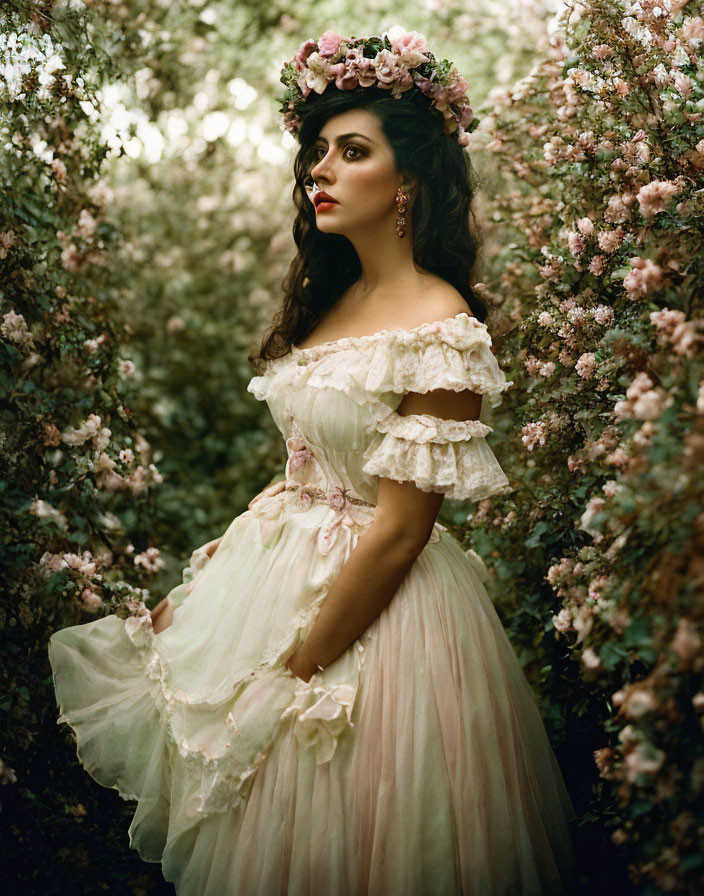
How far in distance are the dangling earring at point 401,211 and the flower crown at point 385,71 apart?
0.23m

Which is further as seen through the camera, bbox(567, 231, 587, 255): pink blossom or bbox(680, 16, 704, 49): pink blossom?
bbox(567, 231, 587, 255): pink blossom

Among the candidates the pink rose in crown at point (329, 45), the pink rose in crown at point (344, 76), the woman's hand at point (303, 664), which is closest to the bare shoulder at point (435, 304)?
the pink rose in crown at point (344, 76)

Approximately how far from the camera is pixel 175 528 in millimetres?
4102

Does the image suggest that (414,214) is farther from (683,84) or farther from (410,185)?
(683,84)

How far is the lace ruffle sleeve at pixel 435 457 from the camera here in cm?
162

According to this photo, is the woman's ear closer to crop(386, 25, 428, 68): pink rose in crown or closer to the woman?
the woman

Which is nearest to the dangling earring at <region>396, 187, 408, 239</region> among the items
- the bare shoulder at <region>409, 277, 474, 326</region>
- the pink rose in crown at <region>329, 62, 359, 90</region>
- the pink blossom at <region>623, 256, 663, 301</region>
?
the bare shoulder at <region>409, 277, 474, 326</region>

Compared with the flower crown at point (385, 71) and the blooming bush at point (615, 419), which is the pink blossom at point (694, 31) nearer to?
A: the blooming bush at point (615, 419)

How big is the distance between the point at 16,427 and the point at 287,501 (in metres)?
0.80

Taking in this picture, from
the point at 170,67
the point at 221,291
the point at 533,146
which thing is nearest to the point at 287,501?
the point at 533,146

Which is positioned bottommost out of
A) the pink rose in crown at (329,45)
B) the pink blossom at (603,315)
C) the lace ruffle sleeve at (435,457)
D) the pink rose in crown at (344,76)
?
the lace ruffle sleeve at (435,457)

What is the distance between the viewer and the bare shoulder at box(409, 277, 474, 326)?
5.74ft

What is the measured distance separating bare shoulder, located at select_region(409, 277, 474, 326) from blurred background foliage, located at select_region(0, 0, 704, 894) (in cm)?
34

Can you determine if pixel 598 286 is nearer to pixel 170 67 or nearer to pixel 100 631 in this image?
pixel 100 631
